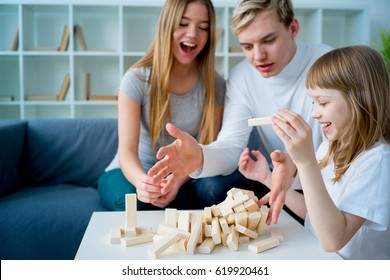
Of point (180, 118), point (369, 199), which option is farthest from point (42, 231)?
point (369, 199)

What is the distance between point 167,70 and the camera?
4.74 feet

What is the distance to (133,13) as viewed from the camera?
11.2 feet

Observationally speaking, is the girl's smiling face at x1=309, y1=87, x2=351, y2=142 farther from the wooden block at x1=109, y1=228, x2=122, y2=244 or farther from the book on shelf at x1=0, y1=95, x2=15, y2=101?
the book on shelf at x1=0, y1=95, x2=15, y2=101

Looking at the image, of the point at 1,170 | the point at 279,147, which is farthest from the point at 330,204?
the point at 1,170

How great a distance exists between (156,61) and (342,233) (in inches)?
32.5

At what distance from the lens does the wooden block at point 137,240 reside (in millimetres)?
837

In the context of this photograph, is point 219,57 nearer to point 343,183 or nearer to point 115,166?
point 115,166

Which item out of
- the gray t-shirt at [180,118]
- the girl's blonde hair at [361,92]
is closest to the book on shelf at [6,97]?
the gray t-shirt at [180,118]

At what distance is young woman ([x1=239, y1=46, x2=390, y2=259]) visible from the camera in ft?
2.81

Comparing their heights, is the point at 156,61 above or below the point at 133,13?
below

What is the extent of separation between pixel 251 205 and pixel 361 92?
1.01ft

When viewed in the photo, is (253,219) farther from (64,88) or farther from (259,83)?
(64,88)

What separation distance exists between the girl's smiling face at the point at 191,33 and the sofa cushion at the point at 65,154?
0.59 meters

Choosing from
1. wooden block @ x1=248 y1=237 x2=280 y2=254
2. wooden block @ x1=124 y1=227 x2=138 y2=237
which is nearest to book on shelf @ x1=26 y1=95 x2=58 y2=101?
wooden block @ x1=124 y1=227 x2=138 y2=237
